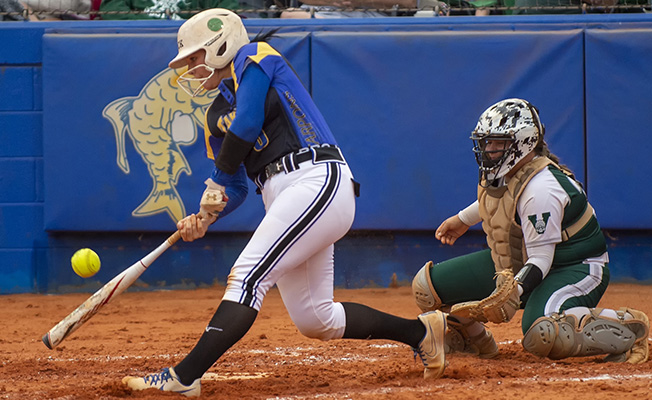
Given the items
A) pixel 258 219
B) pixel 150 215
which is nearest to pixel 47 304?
pixel 150 215

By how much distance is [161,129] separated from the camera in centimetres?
803

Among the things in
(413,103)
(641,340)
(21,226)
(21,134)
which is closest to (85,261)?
(641,340)

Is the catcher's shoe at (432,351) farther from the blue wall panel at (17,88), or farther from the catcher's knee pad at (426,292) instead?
the blue wall panel at (17,88)

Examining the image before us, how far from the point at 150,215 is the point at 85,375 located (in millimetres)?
3511

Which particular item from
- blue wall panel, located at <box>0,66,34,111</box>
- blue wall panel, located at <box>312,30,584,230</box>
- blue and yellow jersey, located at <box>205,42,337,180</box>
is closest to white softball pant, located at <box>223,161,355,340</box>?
blue and yellow jersey, located at <box>205,42,337,180</box>

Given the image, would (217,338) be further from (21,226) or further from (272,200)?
(21,226)

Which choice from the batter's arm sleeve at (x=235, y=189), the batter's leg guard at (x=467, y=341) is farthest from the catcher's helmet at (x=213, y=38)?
the batter's leg guard at (x=467, y=341)

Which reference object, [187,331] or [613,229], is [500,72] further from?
[187,331]

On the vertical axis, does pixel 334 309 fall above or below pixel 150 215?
above

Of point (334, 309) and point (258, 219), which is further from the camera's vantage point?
point (258, 219)

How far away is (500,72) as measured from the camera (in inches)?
310

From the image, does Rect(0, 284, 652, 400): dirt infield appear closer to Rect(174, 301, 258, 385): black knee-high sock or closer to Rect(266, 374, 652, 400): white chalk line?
Rect(266, 374, 652, 400): white chalk line

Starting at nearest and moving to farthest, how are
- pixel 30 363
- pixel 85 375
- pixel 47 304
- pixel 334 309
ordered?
pixel 334 309 → pixel 85 375 → pixel 30 363 → pixel 47 304

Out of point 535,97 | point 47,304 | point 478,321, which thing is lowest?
point 47,304
